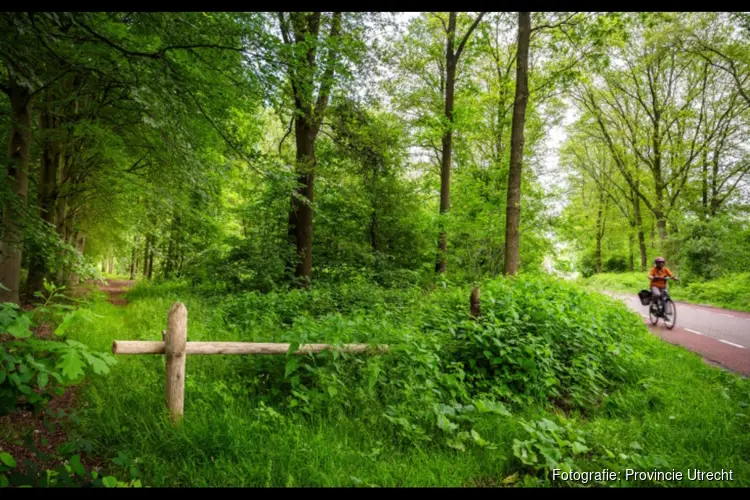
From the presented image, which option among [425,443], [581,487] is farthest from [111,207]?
[581,487]

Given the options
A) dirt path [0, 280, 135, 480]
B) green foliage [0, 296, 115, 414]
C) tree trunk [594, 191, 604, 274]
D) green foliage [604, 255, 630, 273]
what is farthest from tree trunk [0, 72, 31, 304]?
green foliage [604, 255, 630, 273]

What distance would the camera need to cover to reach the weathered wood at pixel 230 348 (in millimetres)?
3471

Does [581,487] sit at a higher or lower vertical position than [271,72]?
lower

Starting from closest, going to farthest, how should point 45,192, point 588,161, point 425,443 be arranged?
point 425,443, point 45,192, point 588,161

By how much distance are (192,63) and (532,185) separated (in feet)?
46.0

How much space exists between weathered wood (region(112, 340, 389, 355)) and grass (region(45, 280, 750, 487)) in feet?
1.59

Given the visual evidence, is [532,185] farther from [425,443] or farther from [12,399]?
[12,399]

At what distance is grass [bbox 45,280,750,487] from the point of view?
3.01 m

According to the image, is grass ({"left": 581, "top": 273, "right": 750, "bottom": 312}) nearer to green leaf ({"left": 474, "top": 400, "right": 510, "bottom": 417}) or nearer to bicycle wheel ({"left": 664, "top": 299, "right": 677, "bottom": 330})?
bicycle wheel ({"left": 664, "top": 299, "right": 677, "bottom": 330})

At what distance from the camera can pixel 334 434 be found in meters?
3.51

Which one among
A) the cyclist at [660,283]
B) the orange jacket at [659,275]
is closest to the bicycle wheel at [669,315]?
the cyclist at [660,283]

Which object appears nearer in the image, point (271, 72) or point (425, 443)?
point (425, 443)

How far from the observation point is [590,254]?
115 feet

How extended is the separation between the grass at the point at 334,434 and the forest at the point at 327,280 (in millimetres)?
29
